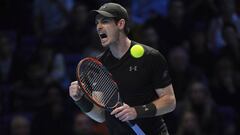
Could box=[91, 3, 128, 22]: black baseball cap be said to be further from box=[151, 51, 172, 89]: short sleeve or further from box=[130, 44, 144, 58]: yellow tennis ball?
box=[151, 51, 172, 89]: short sleeve

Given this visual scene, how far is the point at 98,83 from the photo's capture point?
4898mm

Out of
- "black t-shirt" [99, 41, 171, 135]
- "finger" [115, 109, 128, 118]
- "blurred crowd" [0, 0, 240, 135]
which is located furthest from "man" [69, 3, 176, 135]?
"blurred crowd" [0, 0, 240, 135]

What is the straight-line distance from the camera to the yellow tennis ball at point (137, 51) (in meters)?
4.97

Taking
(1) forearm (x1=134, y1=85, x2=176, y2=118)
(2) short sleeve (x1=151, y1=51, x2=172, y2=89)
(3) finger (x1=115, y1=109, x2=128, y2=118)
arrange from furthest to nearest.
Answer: (2) short sleeve (x1=151, y1=51, x2=172, y2=89), (1) forearm (x1=134, y1=85, x2=176, y2=118), (3) finger (x1=115, y1=109, x2=128, y2=118)

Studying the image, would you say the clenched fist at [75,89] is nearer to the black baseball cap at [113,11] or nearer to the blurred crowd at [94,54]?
the black baseball cap at [113,11]

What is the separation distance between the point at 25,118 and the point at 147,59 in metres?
3.35

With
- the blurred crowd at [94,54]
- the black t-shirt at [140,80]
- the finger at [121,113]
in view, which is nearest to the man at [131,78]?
the black t-shirt at [140,80]

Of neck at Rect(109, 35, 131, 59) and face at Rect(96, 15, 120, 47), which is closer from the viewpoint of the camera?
face at Rect(96, 15, 120, 47)

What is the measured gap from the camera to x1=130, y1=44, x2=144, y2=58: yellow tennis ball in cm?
497

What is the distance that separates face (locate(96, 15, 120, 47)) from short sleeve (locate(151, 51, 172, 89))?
350 mm

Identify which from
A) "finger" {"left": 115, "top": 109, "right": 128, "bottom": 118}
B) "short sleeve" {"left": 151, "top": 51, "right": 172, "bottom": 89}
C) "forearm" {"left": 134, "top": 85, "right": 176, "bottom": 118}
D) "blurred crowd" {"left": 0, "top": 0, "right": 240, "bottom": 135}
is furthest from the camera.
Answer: "blurred crowd" {"left": 0, "top": 0, "right": 240, "bottom": 135}

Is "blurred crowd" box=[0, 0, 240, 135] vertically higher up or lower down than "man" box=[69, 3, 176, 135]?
lower down

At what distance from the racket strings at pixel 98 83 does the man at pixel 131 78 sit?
0.10m

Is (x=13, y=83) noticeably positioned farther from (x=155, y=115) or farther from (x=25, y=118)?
(x=155, y=115)
